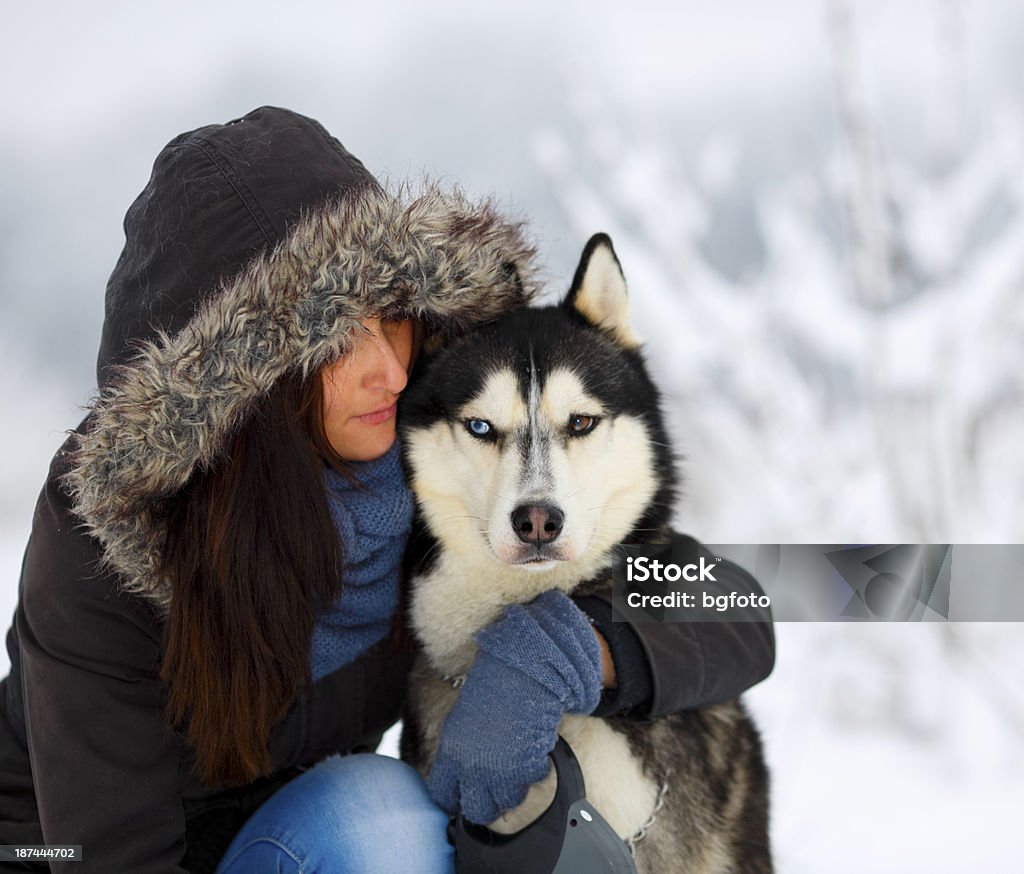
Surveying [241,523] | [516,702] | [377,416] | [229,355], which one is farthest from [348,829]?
[229,355]

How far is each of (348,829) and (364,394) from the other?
2.05 ft

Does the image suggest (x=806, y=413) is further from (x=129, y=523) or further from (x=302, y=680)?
(x=129, y=523)

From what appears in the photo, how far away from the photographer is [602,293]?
1605mm

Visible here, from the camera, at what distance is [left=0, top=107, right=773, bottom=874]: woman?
4.16 feet

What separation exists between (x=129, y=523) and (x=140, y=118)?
2.35 metres

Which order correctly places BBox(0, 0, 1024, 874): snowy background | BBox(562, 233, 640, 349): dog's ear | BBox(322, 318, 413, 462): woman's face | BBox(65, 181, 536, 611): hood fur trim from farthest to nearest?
1. BBox(0, 0, 1024, 874): snowy background
2. BBox(562, 233, 640, 349): dog's ear
3. BBox(322, 318, 413, 462): woman's face
4. BBox(65, 181, 536, 611): hood fur trim

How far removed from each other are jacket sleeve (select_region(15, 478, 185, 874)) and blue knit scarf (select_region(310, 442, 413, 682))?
0.86 ft

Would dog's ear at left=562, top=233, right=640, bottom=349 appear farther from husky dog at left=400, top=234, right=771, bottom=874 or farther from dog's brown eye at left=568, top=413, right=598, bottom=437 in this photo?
dog's brown eye at left=568, top=413, right=598, bottom=437

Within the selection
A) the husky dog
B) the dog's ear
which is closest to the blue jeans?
the husky dog

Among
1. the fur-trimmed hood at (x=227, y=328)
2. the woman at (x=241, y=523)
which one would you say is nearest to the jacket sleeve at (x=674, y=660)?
the woman at (x=241, y=523)

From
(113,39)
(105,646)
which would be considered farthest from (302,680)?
(113,39)

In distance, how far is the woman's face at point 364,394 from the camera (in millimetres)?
1385

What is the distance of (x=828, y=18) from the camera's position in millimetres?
2965

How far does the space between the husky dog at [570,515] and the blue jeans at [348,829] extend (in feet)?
0.35
